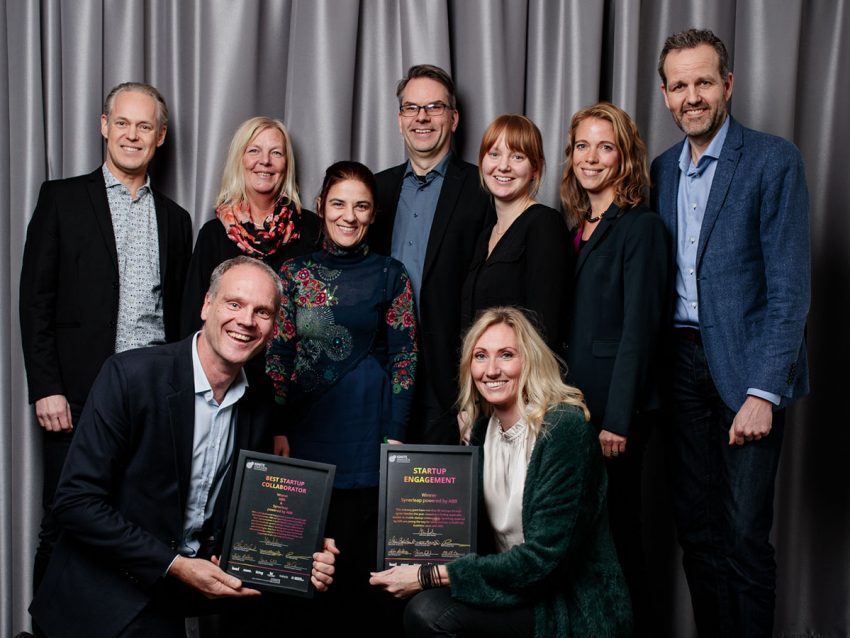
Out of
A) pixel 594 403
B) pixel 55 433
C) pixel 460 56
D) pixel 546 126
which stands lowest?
pixel 55 433

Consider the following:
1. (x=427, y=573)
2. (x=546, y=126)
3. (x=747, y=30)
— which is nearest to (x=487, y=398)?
(x=427, y=573)

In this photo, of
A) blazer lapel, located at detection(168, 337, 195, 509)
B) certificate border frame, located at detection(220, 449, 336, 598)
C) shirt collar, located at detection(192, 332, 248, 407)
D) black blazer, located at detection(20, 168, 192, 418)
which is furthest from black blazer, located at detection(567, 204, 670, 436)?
black blazer, located at detection(20, 168, 192, 418)

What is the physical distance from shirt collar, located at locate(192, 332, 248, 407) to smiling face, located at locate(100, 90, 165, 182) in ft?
3.89

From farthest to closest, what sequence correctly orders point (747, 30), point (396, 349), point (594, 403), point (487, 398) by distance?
1. point (747, 30)
2. point (396, 349)
3. point (594, 403)
4. point (487, 398)

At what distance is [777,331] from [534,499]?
94 centimetres

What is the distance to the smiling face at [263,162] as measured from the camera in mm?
3330

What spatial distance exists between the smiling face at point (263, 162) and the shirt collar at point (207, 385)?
106 centimetres

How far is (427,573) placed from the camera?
2.30m

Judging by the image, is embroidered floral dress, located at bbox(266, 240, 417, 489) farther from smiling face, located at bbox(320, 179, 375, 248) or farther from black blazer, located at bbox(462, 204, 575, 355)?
black blazer, located at bbox(462, 204, 575, 355)

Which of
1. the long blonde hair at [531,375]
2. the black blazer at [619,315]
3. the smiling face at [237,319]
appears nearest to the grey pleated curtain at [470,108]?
the black blazer at [619,315]

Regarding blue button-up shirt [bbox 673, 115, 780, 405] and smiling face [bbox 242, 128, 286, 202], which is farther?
smiling face [bbox 242, 128, 286, 202]

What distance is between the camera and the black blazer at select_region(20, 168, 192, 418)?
3131 mm

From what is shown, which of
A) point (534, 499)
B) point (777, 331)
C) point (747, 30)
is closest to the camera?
point (534, 499)

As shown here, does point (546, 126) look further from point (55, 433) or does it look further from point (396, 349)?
point (55, 433)
